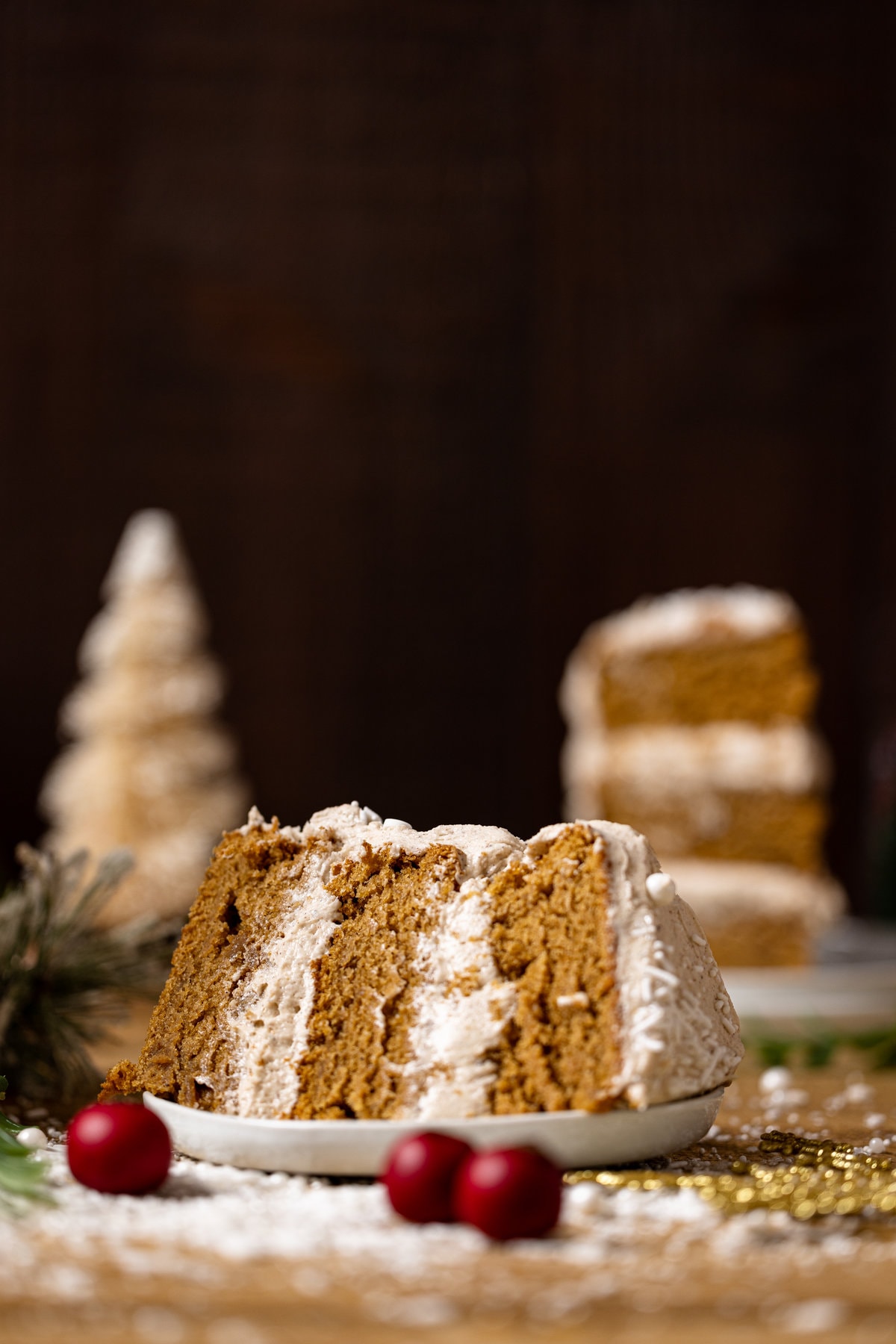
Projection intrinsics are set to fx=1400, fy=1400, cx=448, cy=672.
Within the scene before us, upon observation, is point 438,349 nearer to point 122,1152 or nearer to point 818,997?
point 818,997

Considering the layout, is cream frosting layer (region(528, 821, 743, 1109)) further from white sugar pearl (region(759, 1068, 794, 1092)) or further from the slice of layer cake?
white sugar pearl (region(759, 1068, 794, 1092))

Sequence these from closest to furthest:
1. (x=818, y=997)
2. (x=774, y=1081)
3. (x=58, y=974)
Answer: (x=58, y=974) < (x=774, y=1081) < (x=818, y=997)

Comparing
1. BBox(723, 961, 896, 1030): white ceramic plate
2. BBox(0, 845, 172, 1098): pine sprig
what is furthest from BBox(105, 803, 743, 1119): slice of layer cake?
BBox(723, 961, 896, 1030): white ceramic plate

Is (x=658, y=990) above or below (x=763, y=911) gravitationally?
above

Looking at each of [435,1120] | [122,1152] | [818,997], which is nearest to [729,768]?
[818,997]

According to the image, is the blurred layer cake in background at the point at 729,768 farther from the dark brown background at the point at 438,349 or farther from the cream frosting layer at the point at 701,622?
the dark brown background at the point at 438,349

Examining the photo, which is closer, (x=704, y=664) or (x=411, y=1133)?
(x=411, y=1133)

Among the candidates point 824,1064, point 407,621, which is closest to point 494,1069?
point 824,1064
